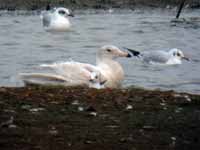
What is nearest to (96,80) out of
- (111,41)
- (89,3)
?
(111,41)

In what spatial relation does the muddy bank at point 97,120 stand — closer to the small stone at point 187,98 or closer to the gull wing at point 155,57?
the small stone at point 187,98

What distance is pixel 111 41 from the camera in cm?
1853

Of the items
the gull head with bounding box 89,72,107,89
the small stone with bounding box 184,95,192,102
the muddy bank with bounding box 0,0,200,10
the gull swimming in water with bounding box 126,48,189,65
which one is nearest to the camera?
the small stone with bounding box 184,95,192,102

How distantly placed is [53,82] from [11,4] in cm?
1933

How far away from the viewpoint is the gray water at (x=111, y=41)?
12617mm

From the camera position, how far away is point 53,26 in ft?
72.2

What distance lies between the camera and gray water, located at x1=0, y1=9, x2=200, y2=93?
41.4 feet

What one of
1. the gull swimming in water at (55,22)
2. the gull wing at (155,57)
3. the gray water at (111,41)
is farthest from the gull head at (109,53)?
the gull swimming in water at (55,22)

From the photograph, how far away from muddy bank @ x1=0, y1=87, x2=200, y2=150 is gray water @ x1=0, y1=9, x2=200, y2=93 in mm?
3479

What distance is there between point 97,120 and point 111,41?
1255 centimetres

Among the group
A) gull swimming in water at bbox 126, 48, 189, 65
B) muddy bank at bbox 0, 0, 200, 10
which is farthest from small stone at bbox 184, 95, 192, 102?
muddy bank at bbox 0, 0, 200, 10

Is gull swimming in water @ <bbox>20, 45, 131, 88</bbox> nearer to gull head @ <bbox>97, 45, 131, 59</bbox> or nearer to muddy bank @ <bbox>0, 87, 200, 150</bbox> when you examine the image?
gull head @ <bbox>97, 45, 131, 59</bbox>

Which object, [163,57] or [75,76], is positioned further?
[163,57]

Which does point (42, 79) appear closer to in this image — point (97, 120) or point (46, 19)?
point (97, 120)
